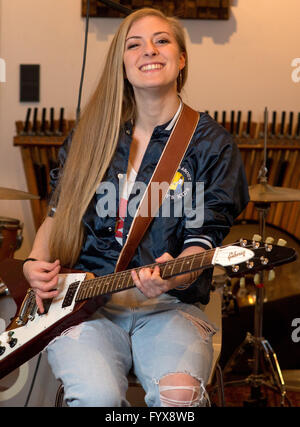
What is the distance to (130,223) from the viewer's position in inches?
86.5

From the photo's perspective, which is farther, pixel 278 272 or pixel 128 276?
pixel 278 272

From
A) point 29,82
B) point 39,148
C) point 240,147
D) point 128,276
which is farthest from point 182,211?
point 29,82

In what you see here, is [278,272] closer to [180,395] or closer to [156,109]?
[156,109]

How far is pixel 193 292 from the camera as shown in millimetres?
2111

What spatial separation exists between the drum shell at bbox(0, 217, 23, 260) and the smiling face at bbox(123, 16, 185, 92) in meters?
1.30

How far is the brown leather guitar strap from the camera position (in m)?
2.14

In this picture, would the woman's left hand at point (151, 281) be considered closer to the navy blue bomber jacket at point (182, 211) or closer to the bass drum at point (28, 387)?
the navy blue bomber jacket at point (182, 211)

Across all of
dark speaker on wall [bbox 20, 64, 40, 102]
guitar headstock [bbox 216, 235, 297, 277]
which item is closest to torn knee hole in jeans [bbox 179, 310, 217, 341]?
guitar headstock [bbox 216, 235, 297, 277]

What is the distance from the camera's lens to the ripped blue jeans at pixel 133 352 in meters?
1.80

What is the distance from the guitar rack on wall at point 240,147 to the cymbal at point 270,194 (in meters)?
0.73

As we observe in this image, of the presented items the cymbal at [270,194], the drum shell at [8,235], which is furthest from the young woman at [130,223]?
the drum shell at [8,235]

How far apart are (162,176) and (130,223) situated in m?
0.19
